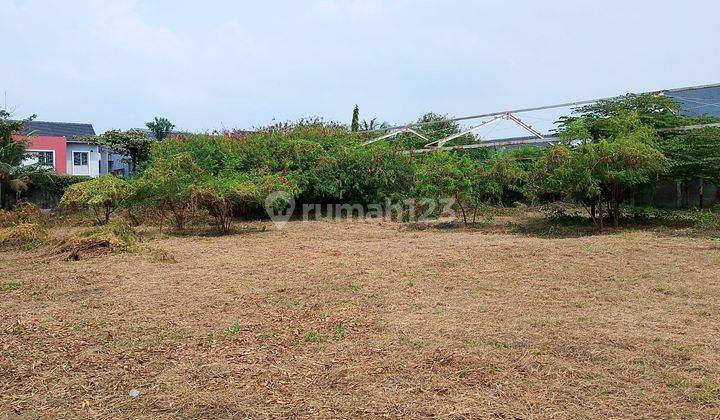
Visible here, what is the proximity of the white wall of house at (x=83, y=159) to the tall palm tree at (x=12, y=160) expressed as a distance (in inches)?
541

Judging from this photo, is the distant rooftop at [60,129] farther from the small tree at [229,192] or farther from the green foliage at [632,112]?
the green foliage at [632,112]

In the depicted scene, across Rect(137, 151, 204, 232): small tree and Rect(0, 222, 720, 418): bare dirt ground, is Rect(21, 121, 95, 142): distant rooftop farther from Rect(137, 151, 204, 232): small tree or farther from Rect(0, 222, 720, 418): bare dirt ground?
Rect(0, 222, 720, 418): bare dirt ground

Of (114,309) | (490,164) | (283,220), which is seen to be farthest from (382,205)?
(114,309)

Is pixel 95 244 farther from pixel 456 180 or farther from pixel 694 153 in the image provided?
pixel 694 153

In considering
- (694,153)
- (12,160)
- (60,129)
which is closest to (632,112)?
(694,153)

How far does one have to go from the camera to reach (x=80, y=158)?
31.4m

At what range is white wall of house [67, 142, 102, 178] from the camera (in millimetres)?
31031

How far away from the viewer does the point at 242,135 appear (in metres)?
18.8

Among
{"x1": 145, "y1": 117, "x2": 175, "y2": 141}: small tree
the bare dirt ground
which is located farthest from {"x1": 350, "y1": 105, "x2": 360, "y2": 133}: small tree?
the bare dirt ground

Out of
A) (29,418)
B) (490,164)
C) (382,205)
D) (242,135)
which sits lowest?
(29,418)

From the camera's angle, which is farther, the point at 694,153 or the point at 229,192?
the point at 229,192

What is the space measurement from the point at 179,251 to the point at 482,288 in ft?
18.7

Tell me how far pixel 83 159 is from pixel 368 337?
3184 centimetres

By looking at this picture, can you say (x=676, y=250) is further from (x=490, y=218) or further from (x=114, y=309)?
(x=114, y=309)
